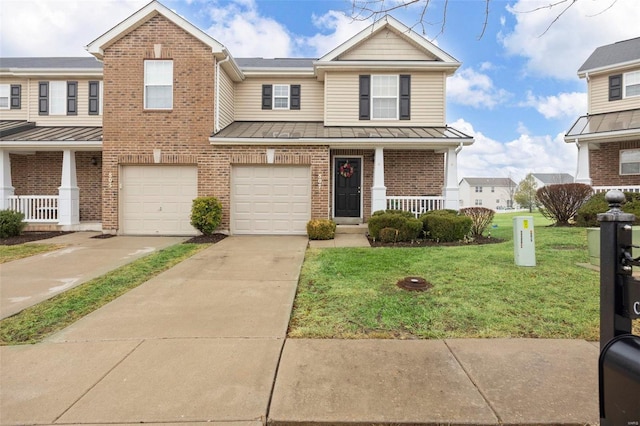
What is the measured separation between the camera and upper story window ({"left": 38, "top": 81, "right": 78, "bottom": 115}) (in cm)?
1523

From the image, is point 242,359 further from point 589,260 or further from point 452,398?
point 589,260

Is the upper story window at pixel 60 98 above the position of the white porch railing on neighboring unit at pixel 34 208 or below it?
above

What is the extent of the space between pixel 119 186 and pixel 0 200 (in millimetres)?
4754

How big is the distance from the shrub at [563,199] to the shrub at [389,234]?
20.4ft

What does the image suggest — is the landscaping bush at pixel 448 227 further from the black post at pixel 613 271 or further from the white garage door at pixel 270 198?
the black post at pixel 613 271

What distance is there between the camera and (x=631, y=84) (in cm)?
1573

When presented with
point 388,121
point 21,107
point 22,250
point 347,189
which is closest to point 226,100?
point 347,189

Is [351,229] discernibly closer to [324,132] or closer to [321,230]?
[321,230]

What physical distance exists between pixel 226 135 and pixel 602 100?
1641 centimetres

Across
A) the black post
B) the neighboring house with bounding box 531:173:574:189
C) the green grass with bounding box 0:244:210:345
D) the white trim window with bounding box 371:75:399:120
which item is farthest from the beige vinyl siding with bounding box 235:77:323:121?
the neighboring house with bounding box 531:173:574:189

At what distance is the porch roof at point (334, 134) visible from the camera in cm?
1182

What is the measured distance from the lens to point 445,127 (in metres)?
13.6

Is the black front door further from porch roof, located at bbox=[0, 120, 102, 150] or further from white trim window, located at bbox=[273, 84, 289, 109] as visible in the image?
porch roof, located at bbox=[0, 120, 102, 150]

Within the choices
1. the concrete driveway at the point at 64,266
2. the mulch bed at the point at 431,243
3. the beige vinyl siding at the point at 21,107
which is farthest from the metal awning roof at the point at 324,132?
the beige vinyl siding at the point at 21,107
